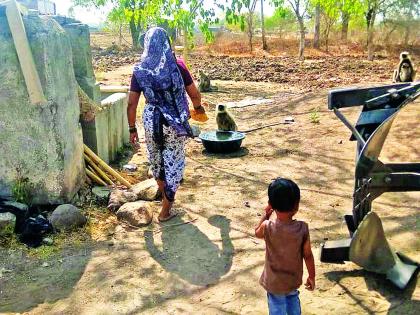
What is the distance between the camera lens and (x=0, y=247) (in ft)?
12.6

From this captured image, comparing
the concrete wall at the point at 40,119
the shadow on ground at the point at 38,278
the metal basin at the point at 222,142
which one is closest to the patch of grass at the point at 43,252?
the shadow on ground at the point at 38,278

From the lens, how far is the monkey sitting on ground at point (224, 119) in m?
7.25

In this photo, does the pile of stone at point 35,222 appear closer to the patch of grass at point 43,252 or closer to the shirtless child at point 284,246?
the patch of grass at point 43,252

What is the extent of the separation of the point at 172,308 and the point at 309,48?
25.1m

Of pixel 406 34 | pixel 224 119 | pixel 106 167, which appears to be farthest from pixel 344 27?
pixel 106 167

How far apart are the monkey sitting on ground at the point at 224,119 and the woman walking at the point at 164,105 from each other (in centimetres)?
284

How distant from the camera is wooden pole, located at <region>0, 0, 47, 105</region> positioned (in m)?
3.91

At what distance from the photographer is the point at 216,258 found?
12.1 feet

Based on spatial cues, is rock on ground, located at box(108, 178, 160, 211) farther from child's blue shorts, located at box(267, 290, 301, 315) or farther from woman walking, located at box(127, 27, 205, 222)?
child's blue shorts, located at box(267, 290, 301, 315)

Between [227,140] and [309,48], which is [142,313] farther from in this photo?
[309,48]

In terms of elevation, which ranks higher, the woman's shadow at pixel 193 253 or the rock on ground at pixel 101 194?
the rock on ground at pixel 101 194

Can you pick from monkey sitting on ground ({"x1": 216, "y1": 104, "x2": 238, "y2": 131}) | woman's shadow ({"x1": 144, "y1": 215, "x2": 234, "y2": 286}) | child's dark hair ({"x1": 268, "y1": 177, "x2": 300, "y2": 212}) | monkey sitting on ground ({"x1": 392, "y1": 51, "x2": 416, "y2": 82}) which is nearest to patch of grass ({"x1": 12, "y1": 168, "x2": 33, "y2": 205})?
woman's shadow ({"x1": 144, "y1": 215, "x2": 234, "y2": 286})

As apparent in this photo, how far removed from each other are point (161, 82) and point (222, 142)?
264cm

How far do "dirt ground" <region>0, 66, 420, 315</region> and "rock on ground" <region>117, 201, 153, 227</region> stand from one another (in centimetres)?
10
